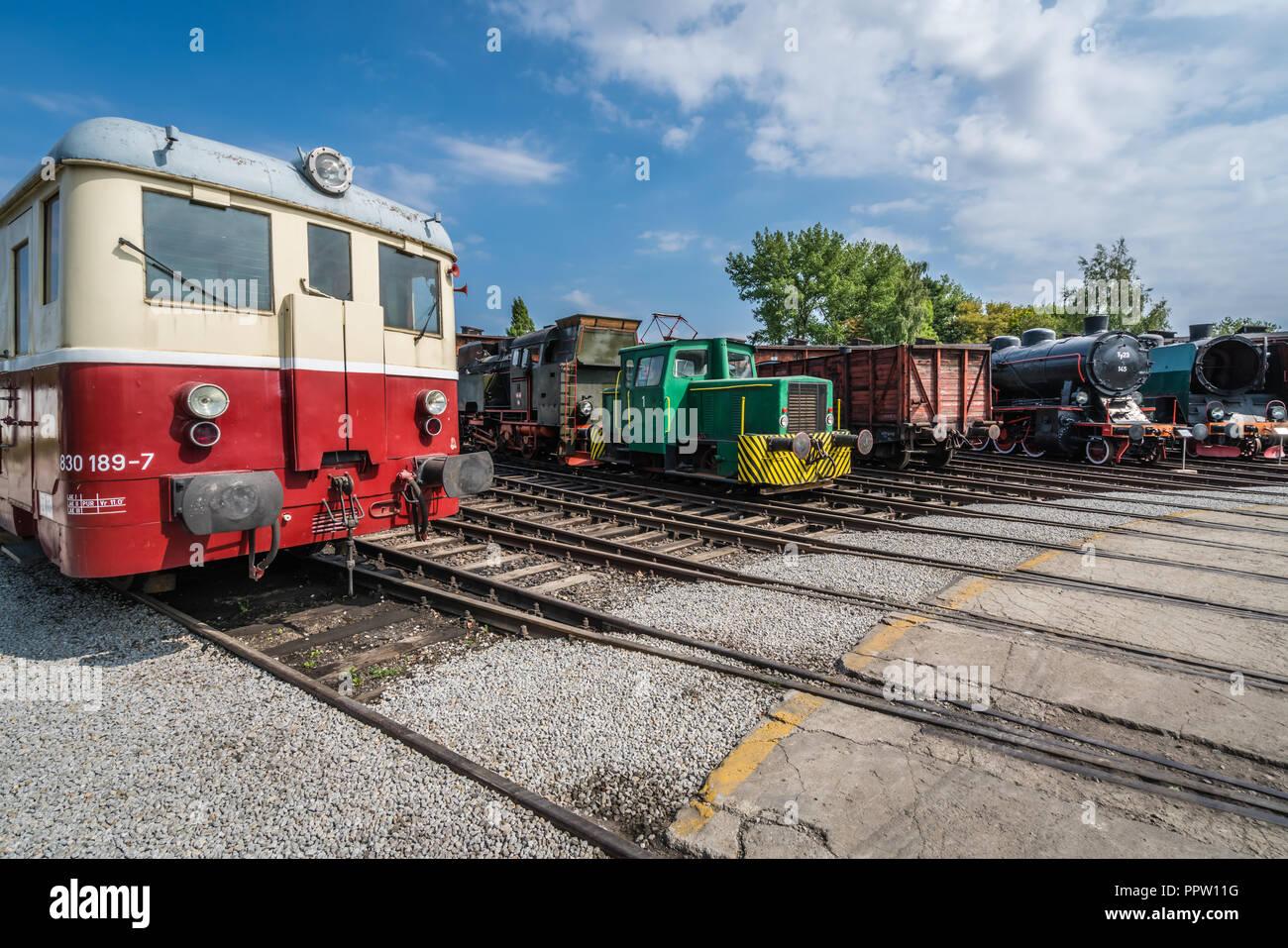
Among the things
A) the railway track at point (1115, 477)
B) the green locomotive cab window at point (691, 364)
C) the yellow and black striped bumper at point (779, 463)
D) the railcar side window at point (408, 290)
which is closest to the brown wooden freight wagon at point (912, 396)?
the railway track at point (1115, 477)

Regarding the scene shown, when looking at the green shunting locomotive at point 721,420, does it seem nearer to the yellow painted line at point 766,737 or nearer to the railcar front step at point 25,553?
the yellow painted line at point 766,737

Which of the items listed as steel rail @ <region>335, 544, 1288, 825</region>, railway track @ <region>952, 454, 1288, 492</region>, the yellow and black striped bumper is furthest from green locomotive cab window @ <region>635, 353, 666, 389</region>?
railway track @ <region>952, 454, 1288, 492</region>

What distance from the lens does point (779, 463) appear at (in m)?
9.90

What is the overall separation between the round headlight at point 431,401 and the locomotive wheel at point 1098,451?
53.6ft

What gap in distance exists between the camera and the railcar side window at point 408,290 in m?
5.46

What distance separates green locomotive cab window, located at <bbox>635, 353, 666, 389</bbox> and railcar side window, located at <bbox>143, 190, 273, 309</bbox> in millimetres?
7270

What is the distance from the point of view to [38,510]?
4.47 metres

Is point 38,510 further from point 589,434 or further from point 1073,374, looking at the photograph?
point 1073,374

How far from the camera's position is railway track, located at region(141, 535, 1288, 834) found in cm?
283

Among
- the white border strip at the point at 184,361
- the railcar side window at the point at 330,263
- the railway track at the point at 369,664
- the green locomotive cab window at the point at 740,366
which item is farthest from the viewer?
the green locomotive cab window at the point at 740,366

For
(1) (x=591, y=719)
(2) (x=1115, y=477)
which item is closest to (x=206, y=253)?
(1) (x=591, y=719)

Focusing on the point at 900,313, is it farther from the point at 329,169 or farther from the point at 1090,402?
the point at 329,169

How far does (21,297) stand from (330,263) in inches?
89.3
